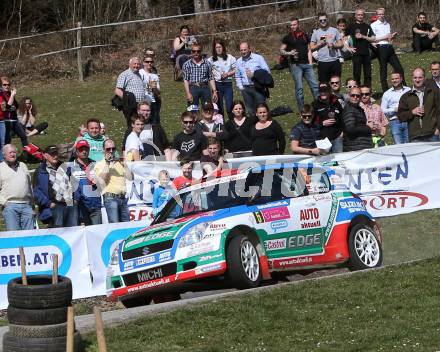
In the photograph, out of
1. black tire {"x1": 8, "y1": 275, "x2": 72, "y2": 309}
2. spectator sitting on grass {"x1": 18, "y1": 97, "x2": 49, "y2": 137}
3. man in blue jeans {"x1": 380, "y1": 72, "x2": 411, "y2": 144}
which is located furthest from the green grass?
spectator sitting on grass {"x1": 18, "y1": 97, "x2": 49, "y2": 137}

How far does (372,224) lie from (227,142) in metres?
4.59

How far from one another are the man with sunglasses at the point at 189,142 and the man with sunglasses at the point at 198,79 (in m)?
2.96

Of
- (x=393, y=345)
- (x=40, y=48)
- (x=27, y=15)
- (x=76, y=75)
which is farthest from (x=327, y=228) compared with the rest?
(x=27, y=15)

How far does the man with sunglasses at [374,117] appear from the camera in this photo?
20984 millimetres

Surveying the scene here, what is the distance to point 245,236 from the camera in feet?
48.6

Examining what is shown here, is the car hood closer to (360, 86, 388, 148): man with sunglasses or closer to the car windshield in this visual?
the car windshield

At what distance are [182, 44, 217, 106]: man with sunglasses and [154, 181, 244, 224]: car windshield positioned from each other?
692cm

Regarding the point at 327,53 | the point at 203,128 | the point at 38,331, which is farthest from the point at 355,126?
the point at 38,331

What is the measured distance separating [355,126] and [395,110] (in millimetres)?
1421

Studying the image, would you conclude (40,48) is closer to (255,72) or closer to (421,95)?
(255,72)

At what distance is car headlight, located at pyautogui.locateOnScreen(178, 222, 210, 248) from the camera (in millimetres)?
14500

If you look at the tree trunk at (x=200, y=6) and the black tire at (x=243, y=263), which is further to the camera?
the tree trunk at (x=200, y=6)

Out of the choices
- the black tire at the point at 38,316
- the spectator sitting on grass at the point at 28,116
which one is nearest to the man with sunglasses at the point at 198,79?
the spectator sitting on grass at the point at 28,116

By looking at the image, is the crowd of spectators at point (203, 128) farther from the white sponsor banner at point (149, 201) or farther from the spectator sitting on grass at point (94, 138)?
the white sponsor banner at point (149, 201)
